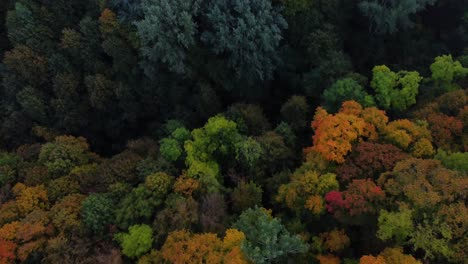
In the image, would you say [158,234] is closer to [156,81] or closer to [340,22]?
[156,81]

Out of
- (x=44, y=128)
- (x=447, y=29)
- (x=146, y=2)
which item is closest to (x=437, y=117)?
(x=447, y=29)

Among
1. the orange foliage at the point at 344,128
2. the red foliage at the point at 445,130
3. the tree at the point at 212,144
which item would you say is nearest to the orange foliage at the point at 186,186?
the tree at the point at 212,144

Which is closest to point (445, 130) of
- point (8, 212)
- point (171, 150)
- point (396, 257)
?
point (396, 257)

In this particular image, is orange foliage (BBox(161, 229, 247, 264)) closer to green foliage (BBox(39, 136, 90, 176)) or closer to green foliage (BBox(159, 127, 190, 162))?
green foliage (BBox(159, 127, 190, 162))

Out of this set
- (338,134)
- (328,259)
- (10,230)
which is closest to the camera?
(328,259)

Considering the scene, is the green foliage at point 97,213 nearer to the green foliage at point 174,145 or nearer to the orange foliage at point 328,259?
the green foliage at point 174,145

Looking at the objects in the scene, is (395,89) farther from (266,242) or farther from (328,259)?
(266,242)
